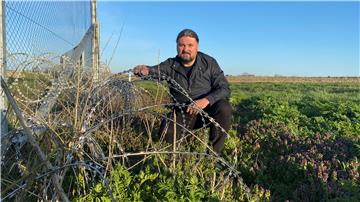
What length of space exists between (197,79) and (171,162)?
1.88m

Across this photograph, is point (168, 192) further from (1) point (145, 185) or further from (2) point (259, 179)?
(2) point (259, 179)

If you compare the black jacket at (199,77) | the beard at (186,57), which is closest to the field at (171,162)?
the black jacket at (199,77)

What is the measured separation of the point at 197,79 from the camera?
5.86 m

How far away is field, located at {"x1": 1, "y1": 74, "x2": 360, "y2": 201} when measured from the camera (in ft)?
11.2

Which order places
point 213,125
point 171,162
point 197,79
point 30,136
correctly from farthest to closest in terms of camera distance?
point 197,79
point 213,125
point 171,162
point 30,136

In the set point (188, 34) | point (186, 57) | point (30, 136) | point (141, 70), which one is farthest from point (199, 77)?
point (30, 136)

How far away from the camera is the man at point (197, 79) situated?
566 centimetres

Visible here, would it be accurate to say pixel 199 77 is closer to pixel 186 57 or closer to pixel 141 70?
pixel 186 57

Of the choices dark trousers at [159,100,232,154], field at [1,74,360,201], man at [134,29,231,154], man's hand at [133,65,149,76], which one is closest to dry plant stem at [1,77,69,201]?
field at [1,74,360,201]

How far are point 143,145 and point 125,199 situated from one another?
1963 millimetres

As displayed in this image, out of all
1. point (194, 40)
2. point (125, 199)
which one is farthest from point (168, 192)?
point (194, 40)

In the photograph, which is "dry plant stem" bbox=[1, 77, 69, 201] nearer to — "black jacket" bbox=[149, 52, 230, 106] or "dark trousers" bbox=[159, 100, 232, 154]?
"dark trousers" bbox=[159, 100, 232, 154]

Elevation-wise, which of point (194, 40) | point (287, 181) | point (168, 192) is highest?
point (194, 40)

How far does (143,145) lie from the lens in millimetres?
5340
